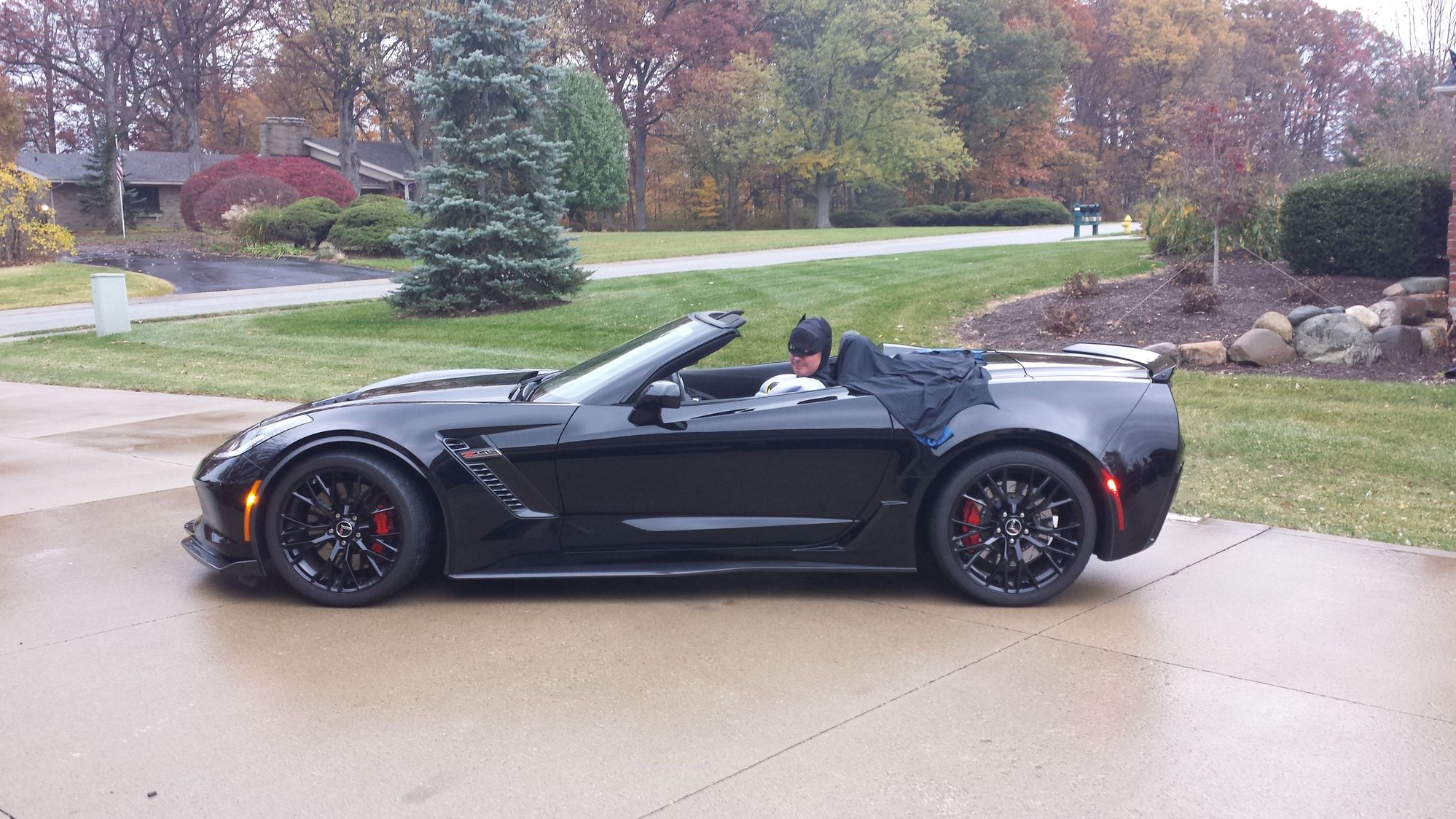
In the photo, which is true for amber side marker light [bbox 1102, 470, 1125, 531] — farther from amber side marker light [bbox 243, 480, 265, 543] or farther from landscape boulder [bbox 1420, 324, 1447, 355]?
landscape boulder [bbox 1420, 324, 1447, 355]

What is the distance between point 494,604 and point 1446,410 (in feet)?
25.7

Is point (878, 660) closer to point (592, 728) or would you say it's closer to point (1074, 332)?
point (592, 728)

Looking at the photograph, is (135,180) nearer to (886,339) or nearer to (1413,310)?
(886,339)

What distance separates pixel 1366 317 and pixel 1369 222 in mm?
2902

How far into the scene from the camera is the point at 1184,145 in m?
A: 15.5

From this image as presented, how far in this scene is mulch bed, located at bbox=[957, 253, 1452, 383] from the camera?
1102 centimetres

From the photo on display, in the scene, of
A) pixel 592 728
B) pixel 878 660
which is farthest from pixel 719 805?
pixel 878 660

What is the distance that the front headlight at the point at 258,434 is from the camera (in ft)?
16.6

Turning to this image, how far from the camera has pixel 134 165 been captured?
53.6 m

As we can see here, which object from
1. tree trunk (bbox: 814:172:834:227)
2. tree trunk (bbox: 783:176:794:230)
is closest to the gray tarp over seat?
tree trunk (bbox: 814:172:834:227)

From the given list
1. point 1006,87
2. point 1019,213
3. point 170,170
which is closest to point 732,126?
point 1006,87

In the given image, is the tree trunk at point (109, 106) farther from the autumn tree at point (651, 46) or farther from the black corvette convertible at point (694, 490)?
the black corvette convertible at point (694, 490)

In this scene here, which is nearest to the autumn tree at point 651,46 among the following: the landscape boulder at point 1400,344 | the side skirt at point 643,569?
the landscape boulder at point 1400,344

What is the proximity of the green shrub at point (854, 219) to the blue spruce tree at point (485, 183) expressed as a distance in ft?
114
